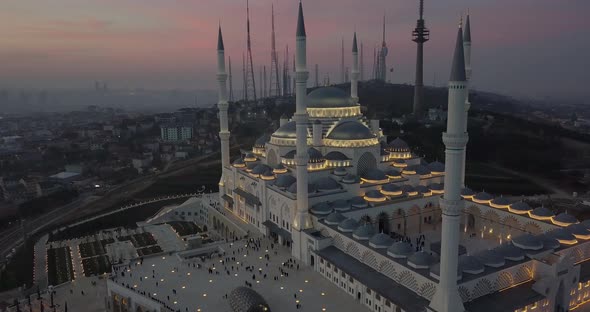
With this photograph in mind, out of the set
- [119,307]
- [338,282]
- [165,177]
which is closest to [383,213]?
[338,282]

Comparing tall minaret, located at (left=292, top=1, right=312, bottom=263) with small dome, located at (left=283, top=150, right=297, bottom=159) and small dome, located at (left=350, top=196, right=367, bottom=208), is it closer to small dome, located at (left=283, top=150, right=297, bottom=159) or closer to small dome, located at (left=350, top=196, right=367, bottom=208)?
small dome, located at (left=350, top=196, right=367, bottom=208)

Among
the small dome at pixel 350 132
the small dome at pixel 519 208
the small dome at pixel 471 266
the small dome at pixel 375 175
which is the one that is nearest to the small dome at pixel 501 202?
the small dome at pixel 519 208

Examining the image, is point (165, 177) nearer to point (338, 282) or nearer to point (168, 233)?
point (168, 233)

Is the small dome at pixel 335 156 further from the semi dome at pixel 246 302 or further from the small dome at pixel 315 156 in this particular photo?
the semi dome at pixel 246 302

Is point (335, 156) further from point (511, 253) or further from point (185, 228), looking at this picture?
point (185, 228)

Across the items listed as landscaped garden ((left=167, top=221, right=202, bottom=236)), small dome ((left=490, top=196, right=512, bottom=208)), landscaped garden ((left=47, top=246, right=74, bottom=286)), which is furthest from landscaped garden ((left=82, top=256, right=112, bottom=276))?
small dome ((left=490, top=196, right=512, bottom=208))

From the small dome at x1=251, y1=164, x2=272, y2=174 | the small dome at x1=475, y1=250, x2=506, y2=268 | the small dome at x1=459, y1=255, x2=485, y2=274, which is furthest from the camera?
the small dome at x1=251, y1=164, x2=272, y2=174

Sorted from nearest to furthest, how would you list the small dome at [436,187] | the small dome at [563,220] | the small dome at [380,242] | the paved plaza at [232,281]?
the paved plaza at [232,281] < the small dome at [380,242] < the small dome at [563,220] < the small dome at [436,187]
